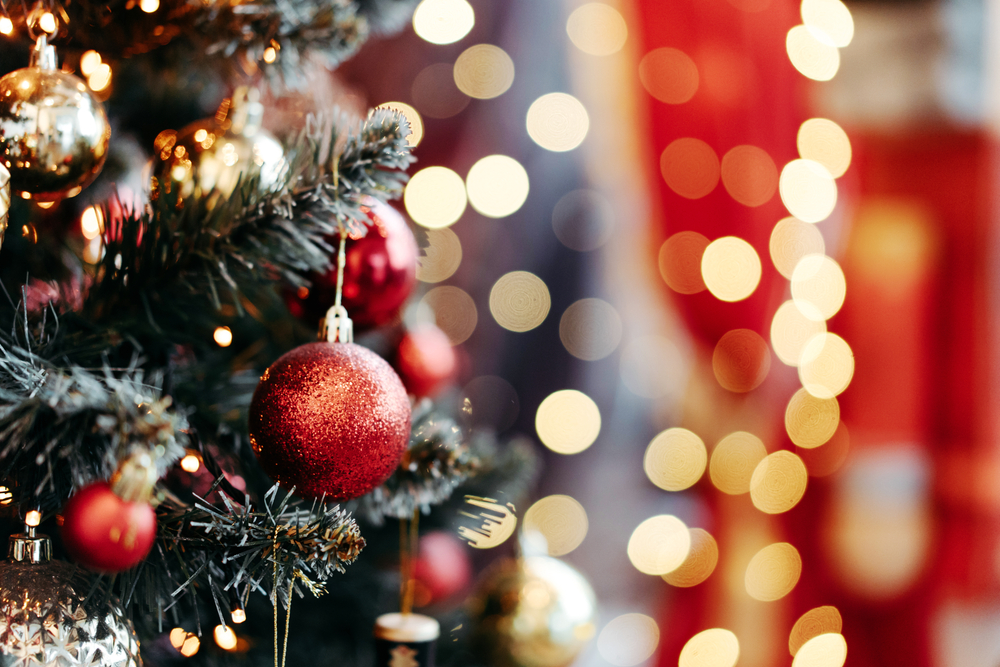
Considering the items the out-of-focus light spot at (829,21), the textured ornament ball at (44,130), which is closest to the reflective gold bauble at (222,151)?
the textured ornament ball at (44,130)

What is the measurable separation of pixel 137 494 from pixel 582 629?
0.46 metres

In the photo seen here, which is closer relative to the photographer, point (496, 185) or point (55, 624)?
point (55, 624)

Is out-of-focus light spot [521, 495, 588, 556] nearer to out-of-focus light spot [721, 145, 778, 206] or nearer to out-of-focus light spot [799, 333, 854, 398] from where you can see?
out-of-focus light spot [799, 333, 854, 398]

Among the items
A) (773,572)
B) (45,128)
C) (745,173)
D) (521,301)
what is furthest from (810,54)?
(45,128)

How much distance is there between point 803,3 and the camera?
964mm

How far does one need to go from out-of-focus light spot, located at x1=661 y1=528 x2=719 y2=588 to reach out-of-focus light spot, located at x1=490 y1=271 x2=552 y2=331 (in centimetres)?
41

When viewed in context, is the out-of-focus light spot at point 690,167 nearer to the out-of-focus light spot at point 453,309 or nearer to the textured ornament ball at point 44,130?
the out-of-focus light spot at point 453,309

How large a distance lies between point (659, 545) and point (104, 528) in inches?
35.0

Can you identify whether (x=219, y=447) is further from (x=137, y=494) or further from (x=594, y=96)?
(x=594, y=96)

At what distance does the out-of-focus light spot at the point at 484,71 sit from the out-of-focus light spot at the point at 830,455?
710mm

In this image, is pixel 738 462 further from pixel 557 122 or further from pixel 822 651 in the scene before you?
pixel 557 122

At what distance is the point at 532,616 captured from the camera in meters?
0.58

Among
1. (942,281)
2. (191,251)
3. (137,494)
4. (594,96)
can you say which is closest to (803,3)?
(594,96)

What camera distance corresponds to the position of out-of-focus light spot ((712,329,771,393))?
0.97 meters
